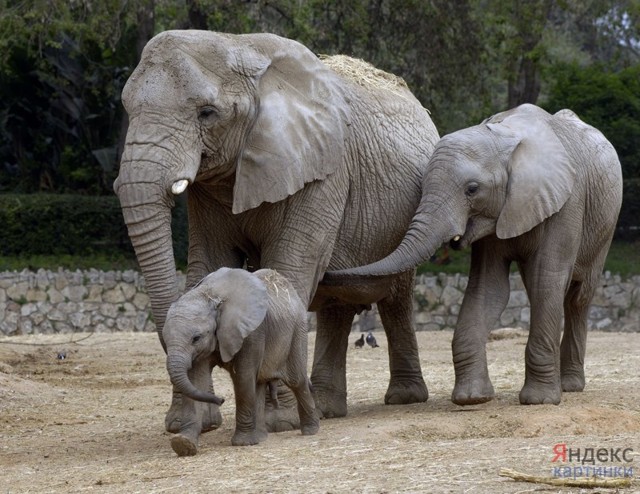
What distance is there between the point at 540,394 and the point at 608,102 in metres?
16.4

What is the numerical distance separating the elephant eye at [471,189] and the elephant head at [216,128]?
92 cm

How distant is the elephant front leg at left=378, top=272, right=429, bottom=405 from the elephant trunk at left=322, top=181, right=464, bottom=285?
1.46 m

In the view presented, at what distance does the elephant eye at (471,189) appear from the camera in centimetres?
950

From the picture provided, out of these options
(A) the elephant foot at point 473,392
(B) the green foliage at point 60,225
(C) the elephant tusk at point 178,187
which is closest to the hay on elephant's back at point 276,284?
(C) the elephant tusk at point 178,187

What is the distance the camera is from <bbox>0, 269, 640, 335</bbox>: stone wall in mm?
21812

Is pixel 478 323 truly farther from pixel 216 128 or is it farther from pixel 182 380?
pixel 182 380

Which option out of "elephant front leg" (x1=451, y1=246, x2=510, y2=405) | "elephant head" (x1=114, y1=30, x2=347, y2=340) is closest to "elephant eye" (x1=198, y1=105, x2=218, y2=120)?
"elephant head" (x1=114, y1=30, x2=347, y2=340)

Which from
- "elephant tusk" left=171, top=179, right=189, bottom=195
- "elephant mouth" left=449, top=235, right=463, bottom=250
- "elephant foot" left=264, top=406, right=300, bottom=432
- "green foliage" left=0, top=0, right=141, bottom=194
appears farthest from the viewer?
"green foliage" left=0, top=0, right=141, bottom=194

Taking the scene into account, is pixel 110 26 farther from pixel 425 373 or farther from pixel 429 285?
pixel 425 373

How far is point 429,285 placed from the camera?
74.4 feet

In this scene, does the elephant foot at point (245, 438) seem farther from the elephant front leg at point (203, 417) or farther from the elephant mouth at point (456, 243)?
the elephant mouth at point (456, 243)

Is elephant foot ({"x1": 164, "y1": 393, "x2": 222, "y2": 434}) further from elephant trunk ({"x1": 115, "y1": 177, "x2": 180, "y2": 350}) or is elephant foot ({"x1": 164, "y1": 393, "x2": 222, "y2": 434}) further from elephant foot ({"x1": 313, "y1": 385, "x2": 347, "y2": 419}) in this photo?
elephant foot ({"x1": 313, "y1": 385, "x2": 347, "y2": 419})

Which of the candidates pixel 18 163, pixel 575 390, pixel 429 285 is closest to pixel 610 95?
pixel 429 285

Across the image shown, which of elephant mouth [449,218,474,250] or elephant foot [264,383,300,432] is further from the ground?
elephant mouth [449,218,474,250]
